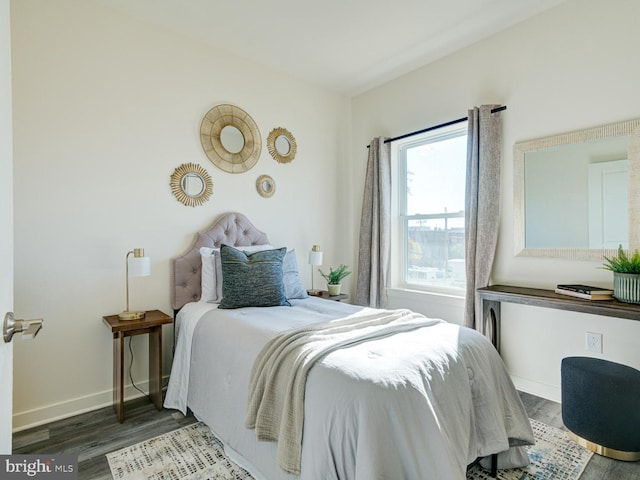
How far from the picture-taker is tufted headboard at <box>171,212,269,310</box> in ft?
9.45

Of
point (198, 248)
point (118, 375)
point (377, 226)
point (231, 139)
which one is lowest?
point (118, 375)

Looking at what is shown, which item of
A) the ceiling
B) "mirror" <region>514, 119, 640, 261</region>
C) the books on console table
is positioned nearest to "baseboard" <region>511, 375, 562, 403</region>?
the books on console table

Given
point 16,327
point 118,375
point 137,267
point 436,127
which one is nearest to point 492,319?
point 436,127

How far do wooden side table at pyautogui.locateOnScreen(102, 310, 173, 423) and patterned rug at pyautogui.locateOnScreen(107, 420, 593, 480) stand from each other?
1.38 feet

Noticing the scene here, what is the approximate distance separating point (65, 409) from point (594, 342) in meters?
3.73

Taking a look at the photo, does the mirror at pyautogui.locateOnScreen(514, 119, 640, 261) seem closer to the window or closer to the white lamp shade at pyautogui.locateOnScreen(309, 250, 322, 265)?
the window

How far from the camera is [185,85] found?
118 inches

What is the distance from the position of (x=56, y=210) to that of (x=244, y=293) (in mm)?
1401

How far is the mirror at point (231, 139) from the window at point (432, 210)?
169cm

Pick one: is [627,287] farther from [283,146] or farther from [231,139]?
[231,139]

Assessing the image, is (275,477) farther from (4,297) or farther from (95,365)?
(95,365)

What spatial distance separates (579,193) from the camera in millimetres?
2529

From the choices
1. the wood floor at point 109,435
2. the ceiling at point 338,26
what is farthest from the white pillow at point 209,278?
the ceiling at point 338,26

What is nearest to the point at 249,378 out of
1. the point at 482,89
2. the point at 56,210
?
the point at 56,210
